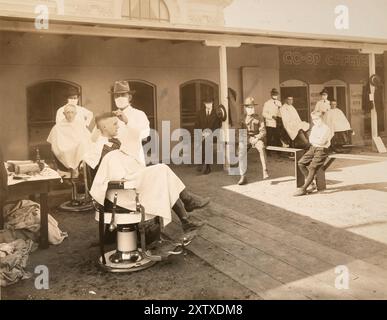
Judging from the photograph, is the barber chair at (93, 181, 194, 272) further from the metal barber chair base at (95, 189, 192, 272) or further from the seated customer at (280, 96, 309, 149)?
the seated customer at (280, 96, 309, 149)

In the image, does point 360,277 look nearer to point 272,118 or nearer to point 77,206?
point 77,206

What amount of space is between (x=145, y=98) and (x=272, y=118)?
324 cm

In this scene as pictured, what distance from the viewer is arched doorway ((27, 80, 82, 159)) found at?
852 centimetres

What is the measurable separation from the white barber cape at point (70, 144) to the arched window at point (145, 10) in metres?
8.49

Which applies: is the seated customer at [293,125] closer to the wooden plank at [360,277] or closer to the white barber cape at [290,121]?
the white barber cape at [290,121]

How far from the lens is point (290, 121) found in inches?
399

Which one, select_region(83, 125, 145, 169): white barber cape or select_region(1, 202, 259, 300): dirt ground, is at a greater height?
select_region(83, 125, 145, 169): white barber cape

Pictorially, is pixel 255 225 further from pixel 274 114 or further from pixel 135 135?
pixel 274 114

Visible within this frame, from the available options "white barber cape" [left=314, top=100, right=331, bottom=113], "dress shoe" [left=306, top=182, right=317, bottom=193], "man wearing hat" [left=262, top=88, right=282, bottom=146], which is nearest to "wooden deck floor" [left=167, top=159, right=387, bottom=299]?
"dress shoe" [left=306, top=182, right=317, bottom=193]

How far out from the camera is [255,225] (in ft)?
15.2

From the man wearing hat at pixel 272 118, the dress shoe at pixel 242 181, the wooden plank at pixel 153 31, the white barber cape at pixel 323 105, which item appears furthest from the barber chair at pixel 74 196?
the white barber cape at pixel 323 105

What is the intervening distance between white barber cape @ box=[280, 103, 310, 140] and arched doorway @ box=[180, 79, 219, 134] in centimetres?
201
